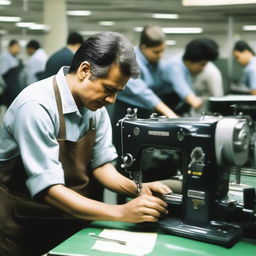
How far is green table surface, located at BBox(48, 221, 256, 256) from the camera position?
1.33m

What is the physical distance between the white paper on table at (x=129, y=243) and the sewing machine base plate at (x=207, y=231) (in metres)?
0.06

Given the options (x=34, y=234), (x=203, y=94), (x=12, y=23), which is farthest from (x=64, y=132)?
(x=12, y=23)

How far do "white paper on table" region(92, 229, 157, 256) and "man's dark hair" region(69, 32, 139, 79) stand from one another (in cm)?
53

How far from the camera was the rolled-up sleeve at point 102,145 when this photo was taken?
5.82ft

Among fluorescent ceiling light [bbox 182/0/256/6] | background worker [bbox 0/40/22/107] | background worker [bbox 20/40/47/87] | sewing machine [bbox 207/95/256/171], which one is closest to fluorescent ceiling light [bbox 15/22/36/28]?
background worker [bbox 0/40/22/107]

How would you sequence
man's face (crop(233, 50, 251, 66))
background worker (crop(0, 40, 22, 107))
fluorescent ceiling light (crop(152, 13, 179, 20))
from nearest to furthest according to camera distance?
man's face (crop(233, 50, 251, 66)), background worker (crop(0, 40, 22, 107)), fluorescent ceiling light (crop(152, 13, 179, 20))

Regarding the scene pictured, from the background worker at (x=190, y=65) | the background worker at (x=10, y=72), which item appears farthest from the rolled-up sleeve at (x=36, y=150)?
the background worker at (x=10, y=72)

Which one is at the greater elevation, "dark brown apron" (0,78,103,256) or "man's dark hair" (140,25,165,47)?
"man's dark hair" (140,25,165,47)

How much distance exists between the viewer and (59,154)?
153 cm

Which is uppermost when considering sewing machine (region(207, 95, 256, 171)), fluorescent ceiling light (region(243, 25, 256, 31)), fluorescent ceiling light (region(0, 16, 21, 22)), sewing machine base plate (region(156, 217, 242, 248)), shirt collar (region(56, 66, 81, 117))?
fluorescent ceiling light (region(243, 25, 256, 31))

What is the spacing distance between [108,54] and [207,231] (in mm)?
666

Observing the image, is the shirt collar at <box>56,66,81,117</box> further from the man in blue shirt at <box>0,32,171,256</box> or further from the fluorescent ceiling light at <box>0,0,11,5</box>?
the fluorescent ceiling light at <box>0,0,11,5</box>

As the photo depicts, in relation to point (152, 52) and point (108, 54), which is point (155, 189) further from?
point (152, 52)

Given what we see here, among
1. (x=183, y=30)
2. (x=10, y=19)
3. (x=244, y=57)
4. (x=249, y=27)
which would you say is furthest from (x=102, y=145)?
(x=183, y=30)
